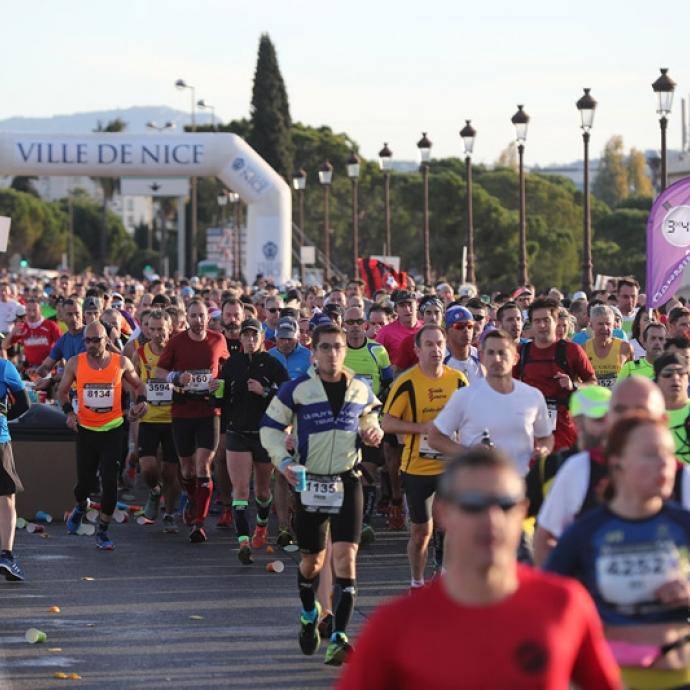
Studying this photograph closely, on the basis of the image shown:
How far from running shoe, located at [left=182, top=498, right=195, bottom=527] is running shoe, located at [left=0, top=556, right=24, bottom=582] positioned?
7.88ft

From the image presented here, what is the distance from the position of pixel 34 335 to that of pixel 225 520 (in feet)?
19.1

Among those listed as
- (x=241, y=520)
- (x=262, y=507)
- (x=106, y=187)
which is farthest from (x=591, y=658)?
(x=106, y=187)

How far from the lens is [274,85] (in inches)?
3452

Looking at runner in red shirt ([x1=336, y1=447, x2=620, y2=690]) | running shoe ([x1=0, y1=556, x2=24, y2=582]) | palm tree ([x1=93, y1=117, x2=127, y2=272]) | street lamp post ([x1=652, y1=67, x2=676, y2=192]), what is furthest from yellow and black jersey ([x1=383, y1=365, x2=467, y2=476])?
palm tree ([x1=93, y1=117, x2=127, y2=272])

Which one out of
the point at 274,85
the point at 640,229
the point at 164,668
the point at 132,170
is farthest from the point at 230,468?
the point at 640,229

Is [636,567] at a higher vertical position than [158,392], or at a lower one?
lower

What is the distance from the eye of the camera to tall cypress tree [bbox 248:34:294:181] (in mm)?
85875

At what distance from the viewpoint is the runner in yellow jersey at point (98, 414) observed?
13.6m

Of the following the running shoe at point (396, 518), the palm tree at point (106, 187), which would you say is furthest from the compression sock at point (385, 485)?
the palm tree at point (106, 187)

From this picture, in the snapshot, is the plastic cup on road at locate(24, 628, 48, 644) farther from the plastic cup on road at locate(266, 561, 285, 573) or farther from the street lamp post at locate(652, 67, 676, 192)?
the street lamp post at locate(652, 67, 676, 192)

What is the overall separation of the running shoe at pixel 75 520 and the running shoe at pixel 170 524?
69 cm

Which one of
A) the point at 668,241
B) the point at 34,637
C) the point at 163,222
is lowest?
the point at 34,637

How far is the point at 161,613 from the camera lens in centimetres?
1095

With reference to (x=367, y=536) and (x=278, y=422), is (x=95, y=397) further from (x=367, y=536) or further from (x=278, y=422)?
(x=278, y=422)
